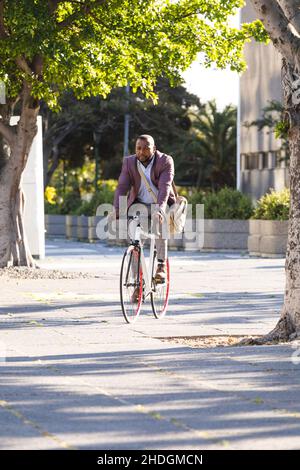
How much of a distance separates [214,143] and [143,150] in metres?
54.4

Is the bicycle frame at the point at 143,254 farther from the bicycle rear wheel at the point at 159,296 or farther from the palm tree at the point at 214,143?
the palm tree at the point at 214,143

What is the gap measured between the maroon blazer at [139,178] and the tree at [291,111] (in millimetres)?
1728

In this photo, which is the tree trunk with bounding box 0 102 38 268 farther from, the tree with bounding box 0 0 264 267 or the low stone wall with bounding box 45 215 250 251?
the low stone wall with bounding box 45 215 250 251

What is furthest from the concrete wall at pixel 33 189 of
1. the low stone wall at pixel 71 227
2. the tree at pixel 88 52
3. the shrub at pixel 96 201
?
the low stone wall at pixel 71 227

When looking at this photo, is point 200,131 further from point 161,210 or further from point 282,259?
point 161,210

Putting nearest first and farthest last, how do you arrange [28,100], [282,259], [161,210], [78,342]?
[78,342], [161,210], [28,100], [282,259]

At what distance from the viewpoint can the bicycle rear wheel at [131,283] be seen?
12.3 meters

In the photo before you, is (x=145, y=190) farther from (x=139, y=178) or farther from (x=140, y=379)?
(x=140, y=379)

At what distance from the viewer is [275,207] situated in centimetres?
2967

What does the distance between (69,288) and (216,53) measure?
279 inches

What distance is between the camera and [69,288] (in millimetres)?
17750

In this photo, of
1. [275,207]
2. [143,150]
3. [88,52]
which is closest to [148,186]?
[143,150]

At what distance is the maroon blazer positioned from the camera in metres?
12.3
